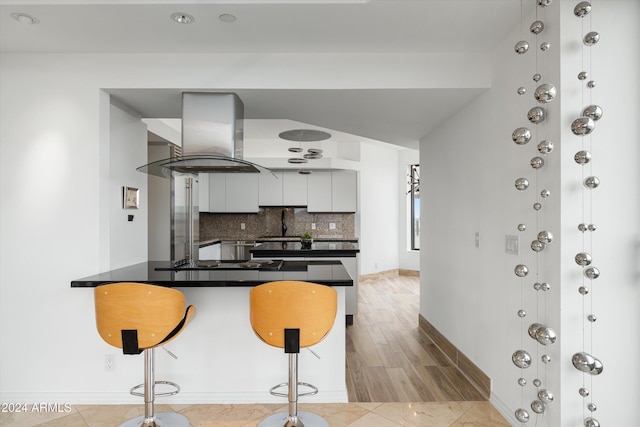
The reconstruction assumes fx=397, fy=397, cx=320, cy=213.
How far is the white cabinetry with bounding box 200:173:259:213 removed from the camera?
7492 millimetres

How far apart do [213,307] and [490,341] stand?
1.99 m

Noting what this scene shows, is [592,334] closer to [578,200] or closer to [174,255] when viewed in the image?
[578,200]

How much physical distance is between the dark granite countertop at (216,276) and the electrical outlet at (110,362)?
0.58 metres

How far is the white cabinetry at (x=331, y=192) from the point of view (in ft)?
24.8

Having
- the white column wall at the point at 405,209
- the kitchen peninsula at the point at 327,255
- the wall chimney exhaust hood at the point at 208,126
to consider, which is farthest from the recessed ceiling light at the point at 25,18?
the white column wall at the point at 405,209

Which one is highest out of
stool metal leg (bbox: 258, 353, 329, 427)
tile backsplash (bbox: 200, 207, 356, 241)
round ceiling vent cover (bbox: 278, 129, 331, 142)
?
round ceiling vent cover (bbox: 278, 129, 331, 142)

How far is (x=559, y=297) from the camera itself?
199cm

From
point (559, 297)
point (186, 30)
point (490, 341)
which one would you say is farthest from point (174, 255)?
point (559, 297)

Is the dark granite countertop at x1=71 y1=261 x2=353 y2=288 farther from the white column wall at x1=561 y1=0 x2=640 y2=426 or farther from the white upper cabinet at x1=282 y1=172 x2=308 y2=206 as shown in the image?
the white upper cabinet at x1=282 y1=172 x2=308 y2=206

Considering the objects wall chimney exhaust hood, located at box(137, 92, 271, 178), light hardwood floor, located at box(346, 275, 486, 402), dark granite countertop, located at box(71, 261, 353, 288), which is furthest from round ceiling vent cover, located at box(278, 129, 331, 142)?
light hardwood floor, located at box(346, 275, 486, 402)

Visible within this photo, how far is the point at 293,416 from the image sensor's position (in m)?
2.40

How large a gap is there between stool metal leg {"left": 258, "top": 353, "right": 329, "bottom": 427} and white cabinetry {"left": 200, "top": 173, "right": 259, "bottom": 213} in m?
5.23

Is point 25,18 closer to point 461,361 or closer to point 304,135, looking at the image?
point 304,135

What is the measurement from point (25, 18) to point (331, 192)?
565 centimetres
